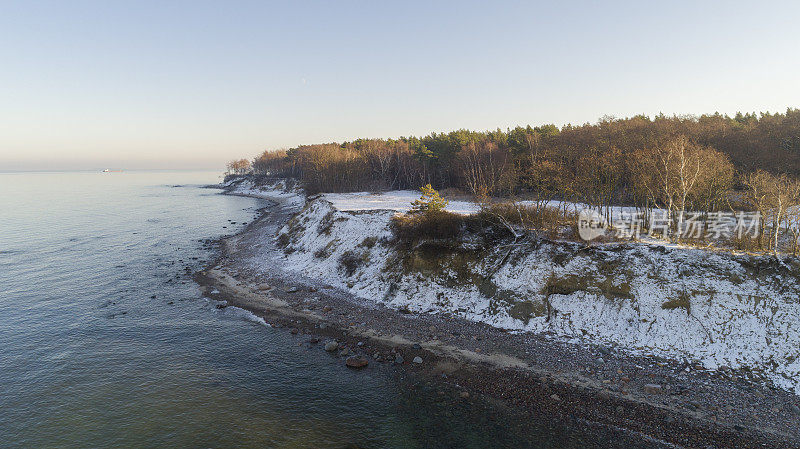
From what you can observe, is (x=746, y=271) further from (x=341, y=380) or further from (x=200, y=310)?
(x=200, y=310)

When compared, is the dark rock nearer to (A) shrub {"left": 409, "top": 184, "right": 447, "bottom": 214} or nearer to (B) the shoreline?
(B) the shoreline

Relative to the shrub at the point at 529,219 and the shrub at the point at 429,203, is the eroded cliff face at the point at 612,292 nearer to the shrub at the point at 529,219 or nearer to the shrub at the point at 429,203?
the shrub at the point at 529,219

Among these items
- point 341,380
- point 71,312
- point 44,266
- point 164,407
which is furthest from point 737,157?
point 44,266

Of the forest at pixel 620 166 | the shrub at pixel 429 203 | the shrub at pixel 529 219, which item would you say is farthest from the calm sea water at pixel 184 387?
the forest at pixel 620 166

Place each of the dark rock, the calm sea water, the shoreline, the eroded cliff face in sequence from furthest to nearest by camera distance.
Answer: the eroded cliff face
the dark rock
the calm sea water
the shoreline

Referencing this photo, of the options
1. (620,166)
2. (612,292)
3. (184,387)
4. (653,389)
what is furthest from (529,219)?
(184,387)

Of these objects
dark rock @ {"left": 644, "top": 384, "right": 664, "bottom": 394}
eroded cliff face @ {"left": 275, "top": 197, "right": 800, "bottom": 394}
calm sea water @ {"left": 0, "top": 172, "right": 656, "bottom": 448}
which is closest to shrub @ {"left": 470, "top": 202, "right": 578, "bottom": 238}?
eroded cliff face @ {"left": 275, "top": 197, "right": 800, "bottom": 394}

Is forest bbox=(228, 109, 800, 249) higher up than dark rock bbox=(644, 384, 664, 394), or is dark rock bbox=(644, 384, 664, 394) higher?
forest bbox=(228, 109, 800, 249)
